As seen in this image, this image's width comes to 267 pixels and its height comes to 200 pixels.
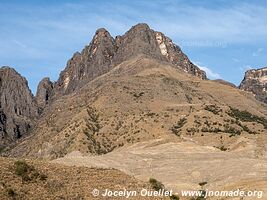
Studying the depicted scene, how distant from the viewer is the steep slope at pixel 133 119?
147125mm

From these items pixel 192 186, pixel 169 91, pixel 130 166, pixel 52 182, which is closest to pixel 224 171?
pixel 192 186

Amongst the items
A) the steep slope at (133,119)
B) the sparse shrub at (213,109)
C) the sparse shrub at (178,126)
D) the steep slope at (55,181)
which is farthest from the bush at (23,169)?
the sparse shrub at (213,109)

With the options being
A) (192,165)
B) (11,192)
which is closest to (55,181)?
(11,192)

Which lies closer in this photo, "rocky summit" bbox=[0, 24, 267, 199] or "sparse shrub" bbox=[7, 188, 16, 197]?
"sparse shrub" bbox=[7, 188, 16, 197]

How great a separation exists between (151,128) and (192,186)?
265ft

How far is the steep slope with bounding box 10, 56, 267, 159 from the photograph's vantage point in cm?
14712

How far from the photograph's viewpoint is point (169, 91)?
187750 mm

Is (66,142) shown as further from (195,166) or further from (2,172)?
(2,172)

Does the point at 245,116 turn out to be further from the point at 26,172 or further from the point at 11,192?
the point at 11,192

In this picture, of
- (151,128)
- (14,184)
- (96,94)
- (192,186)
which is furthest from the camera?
(96,94)

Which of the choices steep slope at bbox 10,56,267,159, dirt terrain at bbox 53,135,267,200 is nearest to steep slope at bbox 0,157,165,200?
dirt terrain at bbox 53,135,267,200

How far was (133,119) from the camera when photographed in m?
158

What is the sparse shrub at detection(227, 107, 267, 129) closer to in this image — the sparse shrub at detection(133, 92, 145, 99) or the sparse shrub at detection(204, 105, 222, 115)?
the sparse shrub at detection(204, 105, 222, 115)

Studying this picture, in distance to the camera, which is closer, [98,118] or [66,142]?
[66,142]
